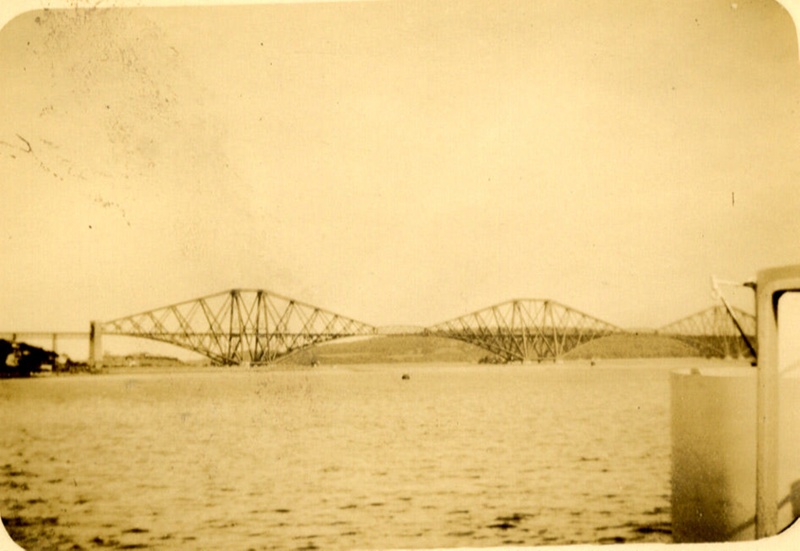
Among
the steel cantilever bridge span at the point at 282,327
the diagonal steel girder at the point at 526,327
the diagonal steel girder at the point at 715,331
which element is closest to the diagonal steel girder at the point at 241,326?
the steel cantilever bridge span at the point at 282,327

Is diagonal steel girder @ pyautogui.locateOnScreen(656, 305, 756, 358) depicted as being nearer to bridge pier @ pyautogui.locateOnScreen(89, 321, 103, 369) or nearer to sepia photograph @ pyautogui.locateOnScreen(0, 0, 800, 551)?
sepia photograph @ pyautogui.locateOnScreen(0, 0, 800, 551)

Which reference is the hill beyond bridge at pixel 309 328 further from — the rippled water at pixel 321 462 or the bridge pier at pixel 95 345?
the rippled water at pixel 321 462

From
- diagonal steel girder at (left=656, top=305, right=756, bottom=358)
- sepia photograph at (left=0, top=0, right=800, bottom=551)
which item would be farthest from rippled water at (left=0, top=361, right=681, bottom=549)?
diagonal steel girder at (left=656, top=305, right=756, bottom=358)

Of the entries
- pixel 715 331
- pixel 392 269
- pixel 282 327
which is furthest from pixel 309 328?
pixel 715 331

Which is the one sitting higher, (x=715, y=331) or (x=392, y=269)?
(x=392, y=269)

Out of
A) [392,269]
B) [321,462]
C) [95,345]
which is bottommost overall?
[321,462]

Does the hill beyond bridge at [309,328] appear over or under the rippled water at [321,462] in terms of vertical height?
over

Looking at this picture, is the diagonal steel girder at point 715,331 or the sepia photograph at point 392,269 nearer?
the sepia photograph at point 392,269

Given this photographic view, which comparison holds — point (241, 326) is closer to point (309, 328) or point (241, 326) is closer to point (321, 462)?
point (309, 328)
